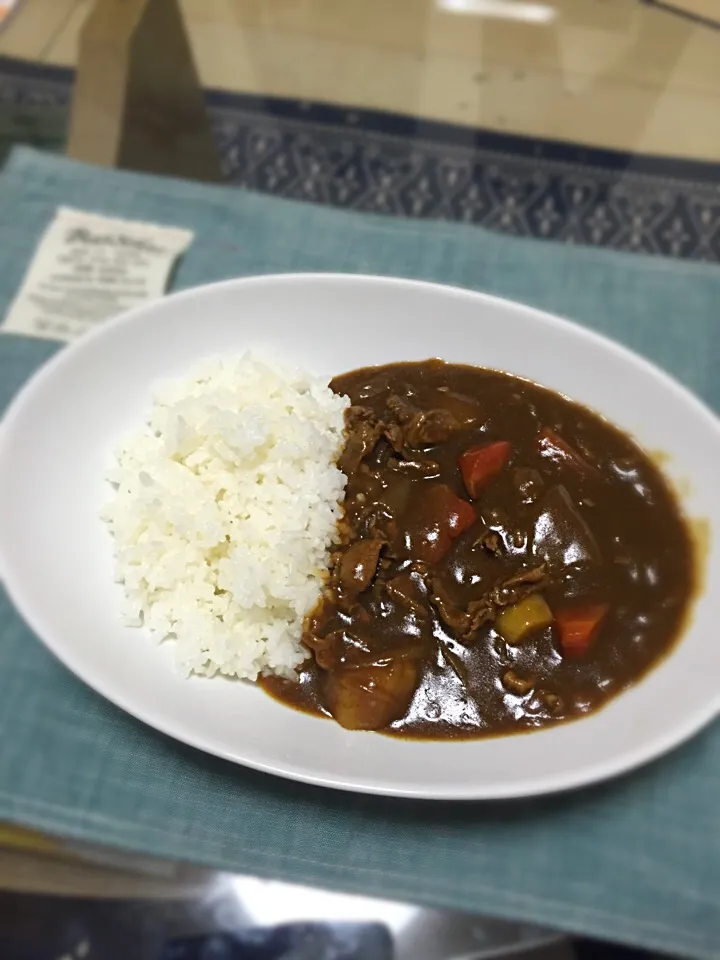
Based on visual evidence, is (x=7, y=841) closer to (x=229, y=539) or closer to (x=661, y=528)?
(x=229, y=539)

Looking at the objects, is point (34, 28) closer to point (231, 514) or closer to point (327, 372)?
point (327, 372)

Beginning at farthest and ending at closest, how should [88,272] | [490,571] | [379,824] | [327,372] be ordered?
[88,272] < [327,372] < [490,571] < [379,824]

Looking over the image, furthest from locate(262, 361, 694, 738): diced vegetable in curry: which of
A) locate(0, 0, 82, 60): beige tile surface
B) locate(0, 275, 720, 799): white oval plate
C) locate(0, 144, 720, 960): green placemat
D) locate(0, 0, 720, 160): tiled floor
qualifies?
locate(0, 0, 82, 60): beige tile surface

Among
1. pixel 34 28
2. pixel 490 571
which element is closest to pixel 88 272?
pixel 34 28

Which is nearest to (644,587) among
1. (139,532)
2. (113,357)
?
(139,532)

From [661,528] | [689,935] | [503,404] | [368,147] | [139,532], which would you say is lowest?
[689,935]
